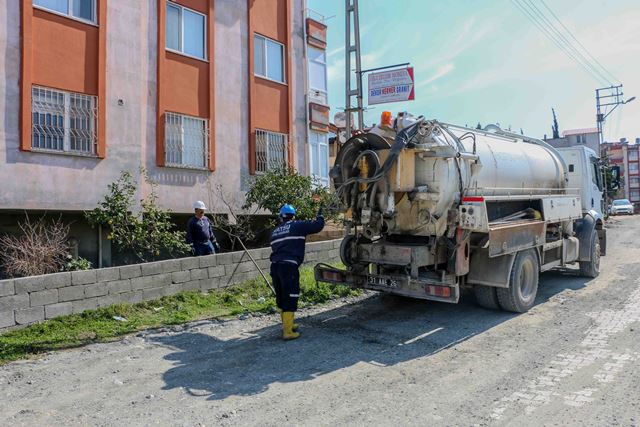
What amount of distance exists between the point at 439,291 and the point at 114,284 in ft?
15.4

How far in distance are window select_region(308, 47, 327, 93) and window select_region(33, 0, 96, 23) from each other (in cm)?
748

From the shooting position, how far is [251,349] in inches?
231

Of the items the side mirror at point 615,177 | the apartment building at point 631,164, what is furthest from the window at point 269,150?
the apartment building at point 631,164

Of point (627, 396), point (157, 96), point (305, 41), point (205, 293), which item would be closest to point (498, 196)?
point (627, 396)

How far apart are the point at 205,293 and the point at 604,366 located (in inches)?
235

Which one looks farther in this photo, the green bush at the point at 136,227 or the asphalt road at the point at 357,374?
the green bush at the point at 136,227

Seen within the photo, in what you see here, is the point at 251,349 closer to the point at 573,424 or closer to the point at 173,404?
the point at 173,404

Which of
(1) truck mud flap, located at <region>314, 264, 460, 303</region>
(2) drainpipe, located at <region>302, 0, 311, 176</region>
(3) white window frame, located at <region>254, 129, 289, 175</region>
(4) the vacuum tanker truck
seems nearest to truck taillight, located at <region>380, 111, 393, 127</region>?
(4) the vacuum tanker truck

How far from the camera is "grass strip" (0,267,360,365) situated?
5965 mm

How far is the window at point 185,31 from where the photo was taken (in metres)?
12.0

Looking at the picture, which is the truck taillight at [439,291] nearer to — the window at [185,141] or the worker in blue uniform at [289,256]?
the worker in blue uniform at [289,256]

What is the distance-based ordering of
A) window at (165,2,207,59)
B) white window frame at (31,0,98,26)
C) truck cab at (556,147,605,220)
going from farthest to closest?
window at (165,2,207,59)
truck cab at (556,147,605,220)
white window frame at (31,0,98,26)

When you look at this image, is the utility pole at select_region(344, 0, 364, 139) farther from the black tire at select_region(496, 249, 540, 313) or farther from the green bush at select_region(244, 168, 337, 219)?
the black tire at select_region(496, 249, 540, 313)

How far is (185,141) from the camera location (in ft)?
39.2
